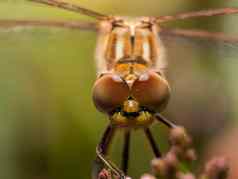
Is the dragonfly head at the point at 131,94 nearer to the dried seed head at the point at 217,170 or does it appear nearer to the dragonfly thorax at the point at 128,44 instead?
the dragonfly thorax at the point at 128,44

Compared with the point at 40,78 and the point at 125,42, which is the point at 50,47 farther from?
the point at 125,42

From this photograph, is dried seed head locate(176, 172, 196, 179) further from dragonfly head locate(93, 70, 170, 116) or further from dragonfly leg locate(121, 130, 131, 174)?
dragonfly leg locate(121, 130, 131, 174)

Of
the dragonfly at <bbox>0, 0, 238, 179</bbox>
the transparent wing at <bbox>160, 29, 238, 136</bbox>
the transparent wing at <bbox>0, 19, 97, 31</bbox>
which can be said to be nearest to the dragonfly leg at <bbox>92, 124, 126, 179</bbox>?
the dragonfly at <bbox>0, 0, 238, 179</bbox>

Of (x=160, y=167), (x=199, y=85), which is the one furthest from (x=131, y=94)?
(x=199, y=85)

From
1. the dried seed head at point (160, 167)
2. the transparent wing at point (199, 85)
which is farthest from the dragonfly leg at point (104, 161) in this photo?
the transparent wing at point (199, 85)

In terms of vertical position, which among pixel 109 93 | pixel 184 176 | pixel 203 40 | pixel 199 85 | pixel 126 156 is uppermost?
pixel 203 40

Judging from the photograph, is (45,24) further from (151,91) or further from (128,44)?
(151,91)
